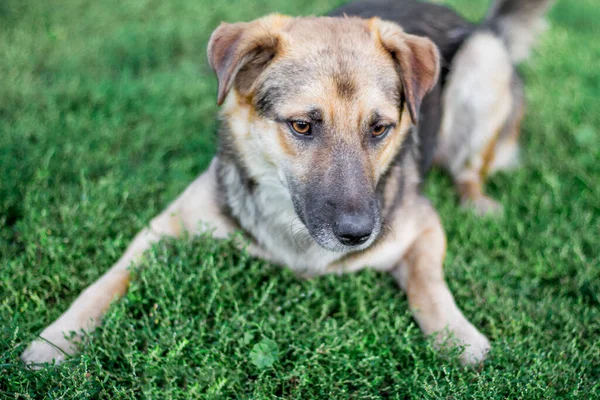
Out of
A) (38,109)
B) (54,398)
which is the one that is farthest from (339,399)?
(38,109)

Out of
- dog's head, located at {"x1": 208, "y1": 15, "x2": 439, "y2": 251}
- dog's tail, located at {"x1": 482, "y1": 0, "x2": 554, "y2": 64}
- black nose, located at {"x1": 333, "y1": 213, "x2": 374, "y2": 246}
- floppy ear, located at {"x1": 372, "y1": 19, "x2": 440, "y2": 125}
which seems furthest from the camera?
dog's tail, located at {"x1": 482, "y1": 0, "x2": 554, "y2": 64}

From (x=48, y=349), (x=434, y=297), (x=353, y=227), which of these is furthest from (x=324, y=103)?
(x=48, y=349)

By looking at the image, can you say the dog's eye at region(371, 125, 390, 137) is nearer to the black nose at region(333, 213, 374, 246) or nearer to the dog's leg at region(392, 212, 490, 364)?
the black nose at region(333, 213, 374, 246)

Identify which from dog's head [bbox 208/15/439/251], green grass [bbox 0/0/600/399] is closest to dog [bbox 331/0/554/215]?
green grass [bbox 0/0/600/399]

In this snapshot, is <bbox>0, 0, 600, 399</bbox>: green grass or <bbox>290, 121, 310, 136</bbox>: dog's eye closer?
<bbox>0, 0, 600, 399</bbox>: green grass

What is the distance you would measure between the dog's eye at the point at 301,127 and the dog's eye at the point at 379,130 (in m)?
0.41

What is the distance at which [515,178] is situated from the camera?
5281 millimetres

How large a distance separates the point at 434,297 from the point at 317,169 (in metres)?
1.16

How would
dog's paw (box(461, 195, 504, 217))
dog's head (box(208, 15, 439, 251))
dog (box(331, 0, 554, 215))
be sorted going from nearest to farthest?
dog's head (box(208, 15, 439, 251)), dog (box(331, 0, 554, 215)), dog's paw (box(461, 195, 504, 217))

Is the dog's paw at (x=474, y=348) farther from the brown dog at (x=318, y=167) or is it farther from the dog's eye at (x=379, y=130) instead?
the dog's eye at (x=379, y=130)

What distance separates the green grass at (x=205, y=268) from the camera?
3.03 meters

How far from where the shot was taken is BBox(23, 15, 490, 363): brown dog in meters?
3.09

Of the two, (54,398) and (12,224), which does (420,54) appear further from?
(12,224)

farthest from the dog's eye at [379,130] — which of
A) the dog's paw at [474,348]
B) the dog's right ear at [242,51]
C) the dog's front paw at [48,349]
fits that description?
the dog's front paw at [48,349]
